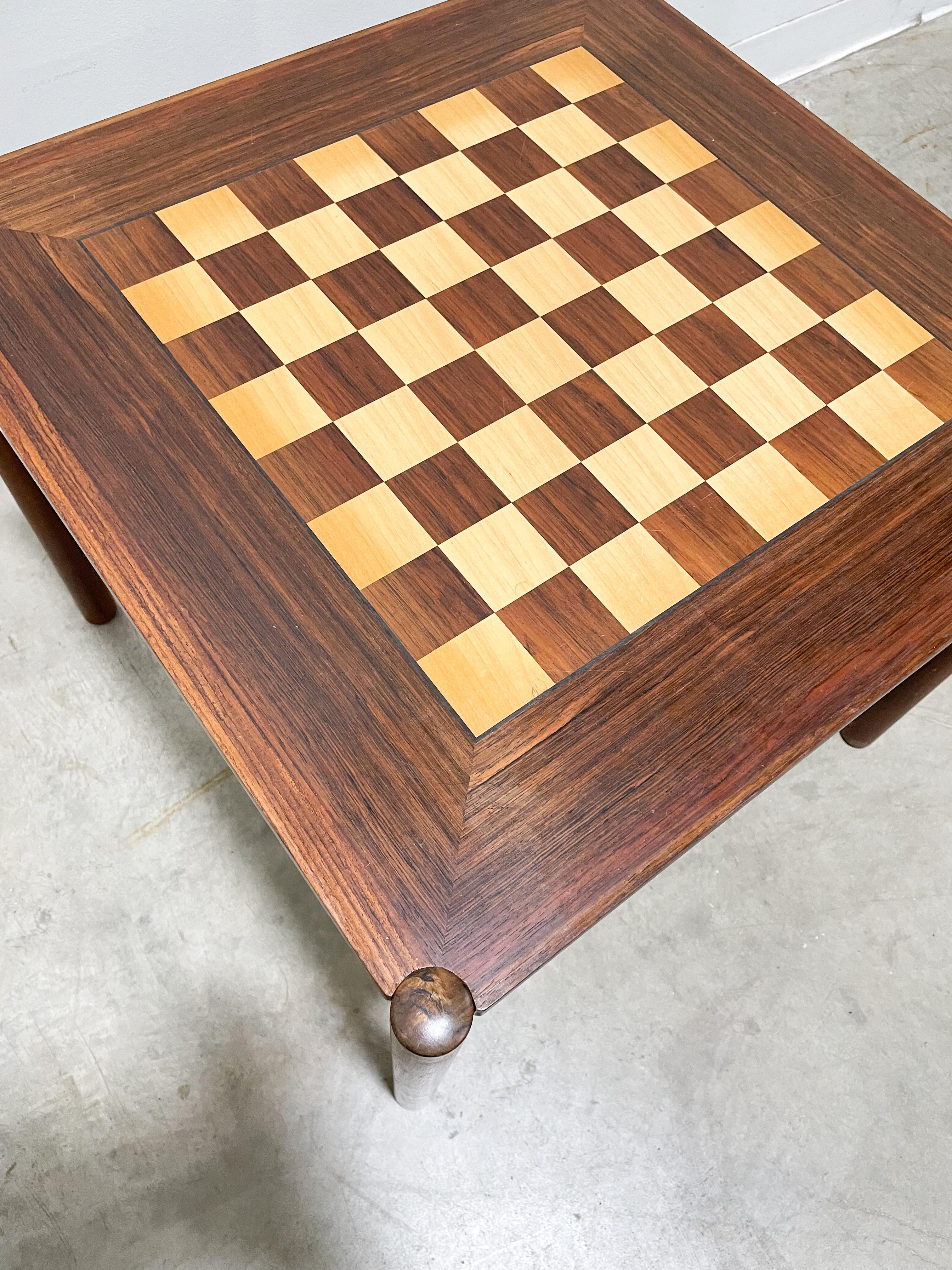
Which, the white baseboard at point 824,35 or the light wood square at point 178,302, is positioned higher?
the white baseboard at point 824,35

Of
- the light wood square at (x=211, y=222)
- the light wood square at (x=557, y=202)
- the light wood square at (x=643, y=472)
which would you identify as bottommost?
the light wood square at (x=643, y=472)

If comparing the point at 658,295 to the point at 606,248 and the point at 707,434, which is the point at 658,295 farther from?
the point at 707,434

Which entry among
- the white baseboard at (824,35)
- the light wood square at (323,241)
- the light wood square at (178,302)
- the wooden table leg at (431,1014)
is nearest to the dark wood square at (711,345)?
the light wood square at (323,241)

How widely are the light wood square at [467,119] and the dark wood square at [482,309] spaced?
0.70ft

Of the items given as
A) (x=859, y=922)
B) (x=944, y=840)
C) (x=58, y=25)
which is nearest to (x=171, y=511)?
(x=58, y=25)

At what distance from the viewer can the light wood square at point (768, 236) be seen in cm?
107

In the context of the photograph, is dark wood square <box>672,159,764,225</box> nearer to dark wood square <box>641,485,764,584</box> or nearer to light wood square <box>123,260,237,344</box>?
dark wood square <box>641,485,764,584</box>

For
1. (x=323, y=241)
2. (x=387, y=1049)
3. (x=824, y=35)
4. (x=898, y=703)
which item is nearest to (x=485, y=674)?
(x=323, y=241)

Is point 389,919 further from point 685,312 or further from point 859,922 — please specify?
point 859,922

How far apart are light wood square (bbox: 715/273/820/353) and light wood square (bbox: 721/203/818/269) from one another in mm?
36

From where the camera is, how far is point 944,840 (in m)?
1.39

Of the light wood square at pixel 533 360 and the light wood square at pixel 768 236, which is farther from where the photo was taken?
the light wood square at pixel 768 236

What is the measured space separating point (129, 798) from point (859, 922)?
97 centimetres

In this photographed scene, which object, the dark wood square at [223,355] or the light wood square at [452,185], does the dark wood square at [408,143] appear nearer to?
the light wood square at [452,185]
